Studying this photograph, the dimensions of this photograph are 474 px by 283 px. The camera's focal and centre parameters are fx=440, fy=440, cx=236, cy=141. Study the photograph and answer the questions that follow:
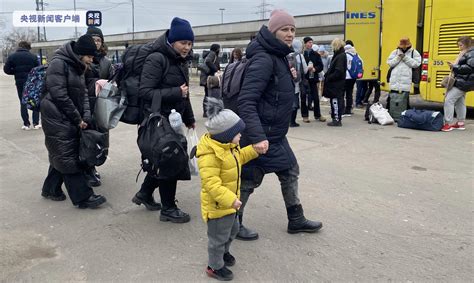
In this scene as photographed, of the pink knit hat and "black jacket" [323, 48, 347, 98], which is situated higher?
the pink knit hat

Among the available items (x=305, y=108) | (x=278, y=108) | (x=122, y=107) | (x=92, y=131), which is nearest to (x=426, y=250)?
(x=278, y=108)

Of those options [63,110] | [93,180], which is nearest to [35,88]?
[63,110]

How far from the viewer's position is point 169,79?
13.4 ft

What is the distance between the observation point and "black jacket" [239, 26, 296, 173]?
11.1 feet

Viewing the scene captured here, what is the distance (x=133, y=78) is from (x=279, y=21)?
152 centimetres

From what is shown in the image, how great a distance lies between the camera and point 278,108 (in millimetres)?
3578

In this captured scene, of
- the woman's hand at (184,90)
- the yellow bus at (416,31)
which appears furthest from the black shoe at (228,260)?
the yellow bus at (416,31)

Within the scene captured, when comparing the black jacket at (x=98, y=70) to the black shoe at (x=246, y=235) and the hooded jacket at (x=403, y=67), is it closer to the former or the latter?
the black shoe at (x=246, y=235)

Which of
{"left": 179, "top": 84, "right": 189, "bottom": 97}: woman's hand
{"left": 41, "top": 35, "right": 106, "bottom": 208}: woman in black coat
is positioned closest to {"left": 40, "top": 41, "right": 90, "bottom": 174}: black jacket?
{"left": 41, "top": 35, "right": 106, "bottom": 208}: woman in black coat

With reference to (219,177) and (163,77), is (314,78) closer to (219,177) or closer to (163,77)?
(163,77)

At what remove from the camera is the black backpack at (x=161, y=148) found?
3738 mm

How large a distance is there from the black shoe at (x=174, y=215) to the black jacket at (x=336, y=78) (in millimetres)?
5503

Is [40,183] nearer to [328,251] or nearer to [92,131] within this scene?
[92,131]

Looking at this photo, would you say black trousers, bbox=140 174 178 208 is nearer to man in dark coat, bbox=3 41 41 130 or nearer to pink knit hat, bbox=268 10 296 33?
pink knit hat, bbox=268 10 296 33
